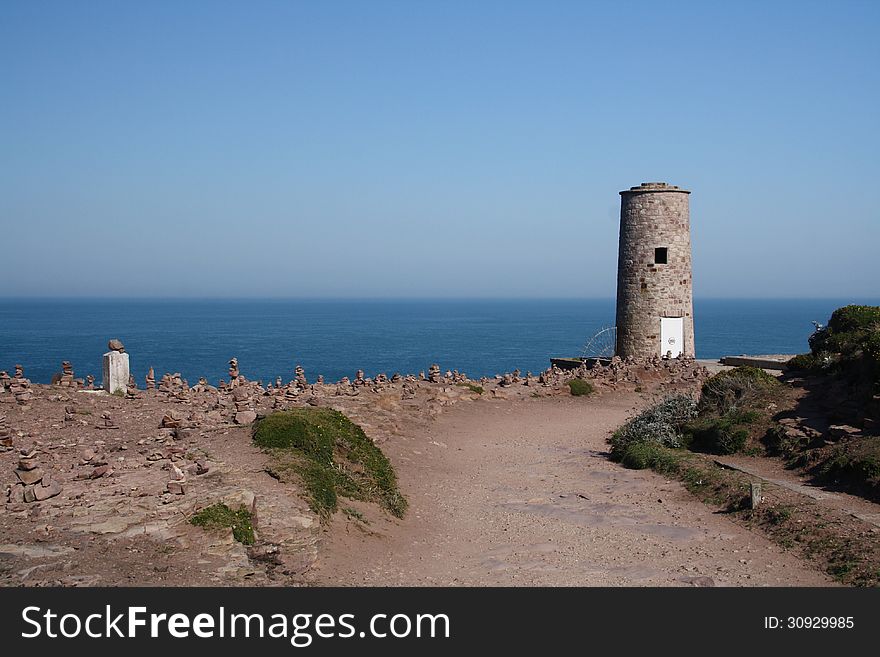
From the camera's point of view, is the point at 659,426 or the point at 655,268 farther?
the point at 655,268

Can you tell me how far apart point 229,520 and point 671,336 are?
23.5 m

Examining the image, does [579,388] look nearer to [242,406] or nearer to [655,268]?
[655,268]

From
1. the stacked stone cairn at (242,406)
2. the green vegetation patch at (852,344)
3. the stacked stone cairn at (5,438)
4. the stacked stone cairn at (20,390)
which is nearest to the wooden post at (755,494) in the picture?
the green vegetation patch at (852,344)

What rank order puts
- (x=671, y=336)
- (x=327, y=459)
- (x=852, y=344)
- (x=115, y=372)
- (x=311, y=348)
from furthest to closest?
1. (x=311, y=348)
2. (x=671, y=336)
3. (x=115, y=372)
4. (x=852, y=344)
5. (x=327, y=459)

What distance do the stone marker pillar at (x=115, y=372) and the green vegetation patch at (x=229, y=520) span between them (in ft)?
39.0

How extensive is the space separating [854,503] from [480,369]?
55130 millimetres

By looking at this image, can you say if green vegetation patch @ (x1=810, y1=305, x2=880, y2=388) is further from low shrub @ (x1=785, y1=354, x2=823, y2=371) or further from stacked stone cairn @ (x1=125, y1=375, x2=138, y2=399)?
stacked stone cairn @ (x1=125, y1=375, x2=138, y2=399)

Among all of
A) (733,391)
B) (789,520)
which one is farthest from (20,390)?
A: (733,391)

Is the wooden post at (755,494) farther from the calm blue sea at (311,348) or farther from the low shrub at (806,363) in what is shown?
the calm blue sea at (311,348)

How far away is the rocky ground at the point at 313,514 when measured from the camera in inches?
382

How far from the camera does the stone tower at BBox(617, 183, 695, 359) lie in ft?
101

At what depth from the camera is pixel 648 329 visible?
30969 millimetres

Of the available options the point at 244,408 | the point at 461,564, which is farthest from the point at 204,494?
the point at 244,408

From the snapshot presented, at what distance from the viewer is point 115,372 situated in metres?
21.6
